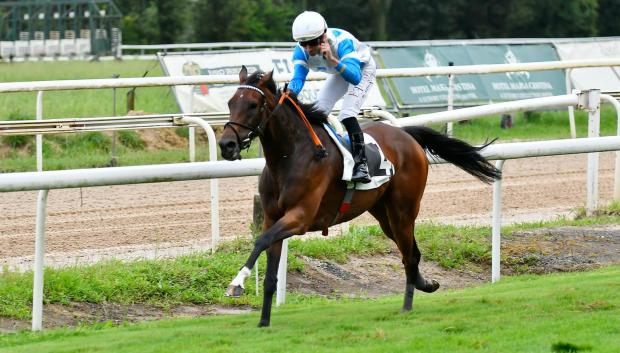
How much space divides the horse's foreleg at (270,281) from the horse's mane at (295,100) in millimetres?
784

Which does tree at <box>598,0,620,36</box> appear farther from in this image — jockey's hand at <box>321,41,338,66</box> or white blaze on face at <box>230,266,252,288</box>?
white blaze on face at <box>230,266,252,288</box>

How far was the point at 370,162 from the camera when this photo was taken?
259 inches

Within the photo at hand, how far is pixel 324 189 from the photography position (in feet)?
20.7

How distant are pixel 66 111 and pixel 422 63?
5.11m

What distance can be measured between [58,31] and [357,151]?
30.9 metres

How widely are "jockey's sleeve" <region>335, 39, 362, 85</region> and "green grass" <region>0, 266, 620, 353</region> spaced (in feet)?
4.17

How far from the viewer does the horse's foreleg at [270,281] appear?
19.3 ft

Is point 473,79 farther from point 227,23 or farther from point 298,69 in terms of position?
point 227,23

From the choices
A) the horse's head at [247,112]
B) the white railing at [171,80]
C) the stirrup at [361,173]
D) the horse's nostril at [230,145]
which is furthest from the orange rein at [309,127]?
the white railing at [171,80]

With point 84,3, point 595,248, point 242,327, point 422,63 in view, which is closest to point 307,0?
point 84,3

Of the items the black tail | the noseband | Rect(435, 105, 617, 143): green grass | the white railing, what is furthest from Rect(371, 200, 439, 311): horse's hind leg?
Rect(435, 105, 617, 143): green grass

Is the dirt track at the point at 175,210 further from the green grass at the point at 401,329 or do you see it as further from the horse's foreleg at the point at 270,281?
the horse's foreleg at the point at 270,281

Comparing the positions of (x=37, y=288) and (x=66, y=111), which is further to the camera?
(x=66, y=111)

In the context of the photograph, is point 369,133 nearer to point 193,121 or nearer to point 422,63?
point 193,121
